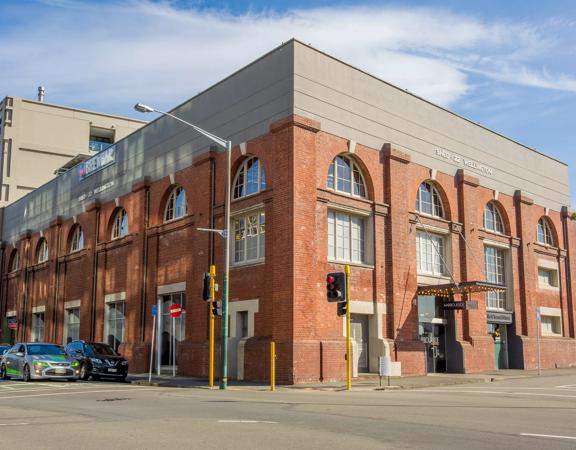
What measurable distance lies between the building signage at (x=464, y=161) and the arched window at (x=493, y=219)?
1.79 meters

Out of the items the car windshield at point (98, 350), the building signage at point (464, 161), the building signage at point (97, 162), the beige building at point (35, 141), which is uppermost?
the beige building at point (35, 141)

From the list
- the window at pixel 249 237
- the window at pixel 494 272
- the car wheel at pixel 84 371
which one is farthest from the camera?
the window at pixel 494 272

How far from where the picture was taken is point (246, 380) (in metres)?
24.5

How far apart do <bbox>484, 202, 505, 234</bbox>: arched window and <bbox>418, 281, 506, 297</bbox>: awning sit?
6215 mm

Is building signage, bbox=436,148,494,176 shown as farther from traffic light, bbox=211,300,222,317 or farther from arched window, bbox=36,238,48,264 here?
arched window, bbox=36,238,48,264

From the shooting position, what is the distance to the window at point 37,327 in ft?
149

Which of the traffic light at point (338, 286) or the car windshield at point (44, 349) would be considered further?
the car windshield at point (44, 349)

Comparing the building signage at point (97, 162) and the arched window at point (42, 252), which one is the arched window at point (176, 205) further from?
the arched window at point (42, 252)

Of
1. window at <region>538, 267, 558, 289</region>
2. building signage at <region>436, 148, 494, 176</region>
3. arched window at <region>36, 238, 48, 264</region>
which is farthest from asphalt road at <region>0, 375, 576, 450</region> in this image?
arched window at <region>36, 238, 48, 264</region>

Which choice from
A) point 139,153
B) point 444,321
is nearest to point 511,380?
point 444,321

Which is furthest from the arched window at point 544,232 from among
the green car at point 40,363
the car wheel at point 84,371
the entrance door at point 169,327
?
the green car at point 40,363

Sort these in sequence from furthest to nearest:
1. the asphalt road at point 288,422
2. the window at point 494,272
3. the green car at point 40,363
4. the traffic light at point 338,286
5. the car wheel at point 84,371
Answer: the window at point 494,272, the car wheel at point 84,371, the green car at point 40,363, the traffic light at point 338,286, the asphalt road at point 288,422

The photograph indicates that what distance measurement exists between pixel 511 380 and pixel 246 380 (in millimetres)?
10039

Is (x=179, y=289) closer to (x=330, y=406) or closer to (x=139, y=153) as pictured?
(x=139, y=153)
